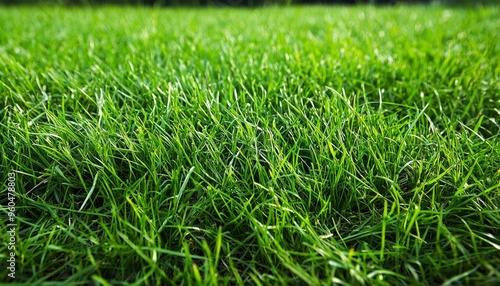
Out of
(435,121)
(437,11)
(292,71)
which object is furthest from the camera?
(437,11)

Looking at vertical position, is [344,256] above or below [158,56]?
below

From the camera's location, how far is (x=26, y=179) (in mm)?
1303

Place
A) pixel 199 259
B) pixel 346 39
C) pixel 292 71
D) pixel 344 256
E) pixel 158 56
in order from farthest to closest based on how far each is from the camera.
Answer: pixel 346 39, pixel 158 56, pixel 292 71, pixel 199 259, pixel 344 256

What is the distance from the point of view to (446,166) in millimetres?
1279

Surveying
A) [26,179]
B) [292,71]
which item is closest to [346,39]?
[292,71]

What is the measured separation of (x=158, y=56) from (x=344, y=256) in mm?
1519

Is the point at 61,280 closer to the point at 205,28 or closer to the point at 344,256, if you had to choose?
the point at 344,256

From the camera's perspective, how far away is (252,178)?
1199 mm

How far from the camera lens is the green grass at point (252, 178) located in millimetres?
1022

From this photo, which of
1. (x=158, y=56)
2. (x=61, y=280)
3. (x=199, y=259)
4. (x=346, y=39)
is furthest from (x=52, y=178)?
(x=346, y=39)

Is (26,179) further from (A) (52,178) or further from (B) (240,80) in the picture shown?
(B) (240,80)

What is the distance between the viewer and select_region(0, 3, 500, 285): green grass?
1.02 metres

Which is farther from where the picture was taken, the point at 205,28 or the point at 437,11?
the point at 437,11

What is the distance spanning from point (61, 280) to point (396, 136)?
1028 millimetres
